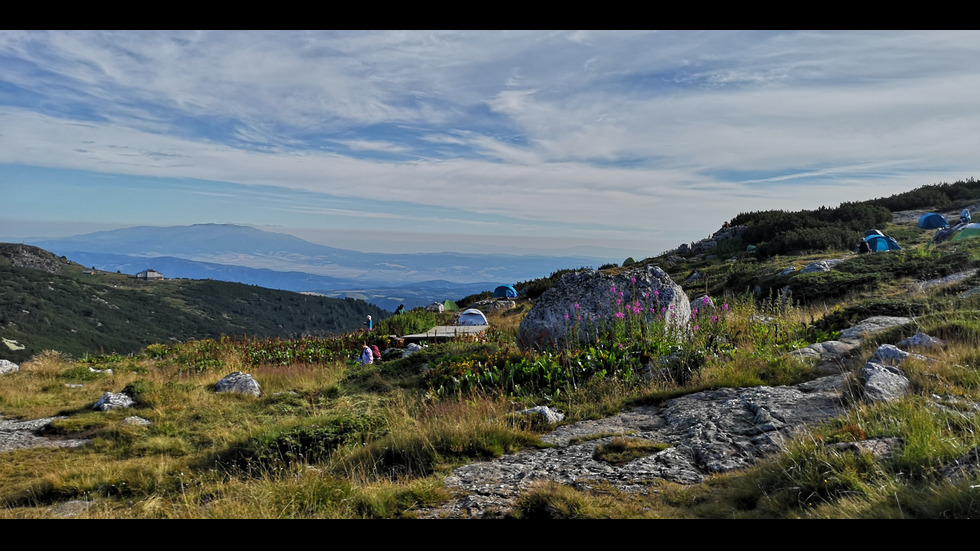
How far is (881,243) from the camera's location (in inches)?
834

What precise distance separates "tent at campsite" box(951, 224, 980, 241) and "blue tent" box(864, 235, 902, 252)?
72.7 inches

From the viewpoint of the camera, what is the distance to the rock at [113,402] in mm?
10031

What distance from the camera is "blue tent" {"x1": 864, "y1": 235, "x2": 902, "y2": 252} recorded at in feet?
68.7

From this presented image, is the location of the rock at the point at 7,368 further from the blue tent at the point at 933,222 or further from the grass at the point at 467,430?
the blue tent at the point at 933,222

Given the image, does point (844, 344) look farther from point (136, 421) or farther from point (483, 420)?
point (136, 421)

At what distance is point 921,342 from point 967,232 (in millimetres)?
16902

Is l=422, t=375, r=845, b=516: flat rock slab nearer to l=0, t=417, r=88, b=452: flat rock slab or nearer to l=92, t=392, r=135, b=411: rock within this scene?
l=0, t=417, r=88, b=452: flat rock slab

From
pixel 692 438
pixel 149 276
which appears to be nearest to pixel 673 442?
pixel 692 438

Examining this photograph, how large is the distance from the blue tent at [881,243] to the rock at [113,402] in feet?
81.7

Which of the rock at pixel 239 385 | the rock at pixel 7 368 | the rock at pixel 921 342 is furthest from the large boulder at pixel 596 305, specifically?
the rock at pixel 7 368

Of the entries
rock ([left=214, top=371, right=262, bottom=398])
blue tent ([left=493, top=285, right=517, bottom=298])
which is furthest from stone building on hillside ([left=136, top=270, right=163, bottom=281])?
rock ([left=214, top=371, right=262, bottom=398])
